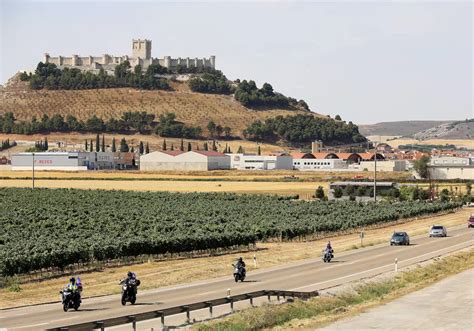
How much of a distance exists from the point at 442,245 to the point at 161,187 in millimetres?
86293

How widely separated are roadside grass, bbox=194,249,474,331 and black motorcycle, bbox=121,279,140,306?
230 inches

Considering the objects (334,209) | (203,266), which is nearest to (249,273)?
(203,266)

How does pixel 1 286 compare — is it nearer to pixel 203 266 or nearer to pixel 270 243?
pixel 203 266

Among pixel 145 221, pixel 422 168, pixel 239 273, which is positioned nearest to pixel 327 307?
pixel 239 273

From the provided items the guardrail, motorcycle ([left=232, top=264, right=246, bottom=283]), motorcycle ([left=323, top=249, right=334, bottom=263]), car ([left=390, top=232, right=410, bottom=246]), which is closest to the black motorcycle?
the guardrail

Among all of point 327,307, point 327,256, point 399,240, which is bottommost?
point 399,240

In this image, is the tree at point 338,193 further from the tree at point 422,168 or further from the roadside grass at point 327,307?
the roadside grass at point 327,307

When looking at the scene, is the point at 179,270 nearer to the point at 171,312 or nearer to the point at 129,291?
the point at 129,291

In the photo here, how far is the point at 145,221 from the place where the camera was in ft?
268

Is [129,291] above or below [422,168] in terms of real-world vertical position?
below

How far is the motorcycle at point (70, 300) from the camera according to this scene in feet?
117

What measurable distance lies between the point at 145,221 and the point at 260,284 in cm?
3787

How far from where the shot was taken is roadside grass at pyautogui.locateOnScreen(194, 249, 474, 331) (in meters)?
32.1

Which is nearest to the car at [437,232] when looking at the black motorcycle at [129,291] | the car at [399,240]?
the car at [399,240]
